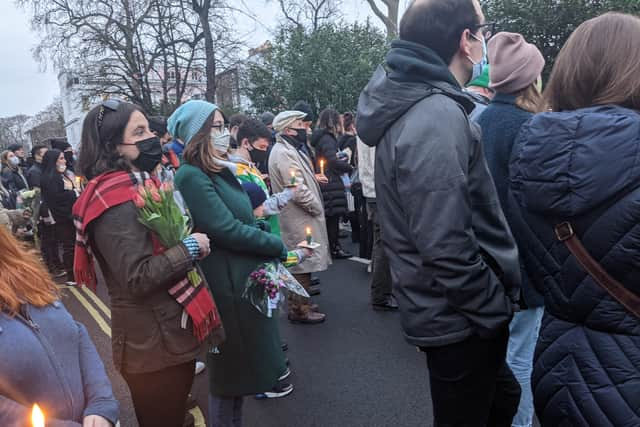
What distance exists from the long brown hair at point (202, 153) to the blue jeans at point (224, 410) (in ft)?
3.94

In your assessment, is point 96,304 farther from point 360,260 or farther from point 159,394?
point 159,394

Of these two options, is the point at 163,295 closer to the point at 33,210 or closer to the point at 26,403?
the point at 26,403

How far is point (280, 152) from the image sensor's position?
14.9 feet

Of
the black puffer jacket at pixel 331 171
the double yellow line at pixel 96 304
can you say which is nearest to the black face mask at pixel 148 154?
the double yellow line at pixel 96 304

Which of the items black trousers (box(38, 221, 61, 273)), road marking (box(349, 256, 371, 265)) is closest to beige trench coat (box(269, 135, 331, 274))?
road marking (box(349, 256, 371, 265))

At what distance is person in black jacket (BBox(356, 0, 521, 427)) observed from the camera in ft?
5.02

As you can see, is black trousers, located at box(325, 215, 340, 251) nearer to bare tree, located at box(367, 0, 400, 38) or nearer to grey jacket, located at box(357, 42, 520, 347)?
grey jacket, located at box(357, 42, 520, 347)

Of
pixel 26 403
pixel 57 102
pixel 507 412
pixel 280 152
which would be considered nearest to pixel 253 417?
pixel 507 412

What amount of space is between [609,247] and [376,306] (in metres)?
3.74

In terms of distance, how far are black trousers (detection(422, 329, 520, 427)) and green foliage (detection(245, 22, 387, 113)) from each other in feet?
38.2

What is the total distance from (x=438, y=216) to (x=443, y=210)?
0.08ft

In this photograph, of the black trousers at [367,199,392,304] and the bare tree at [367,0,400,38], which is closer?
the black trousers at [367,199,392,304]

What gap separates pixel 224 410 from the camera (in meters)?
2.51

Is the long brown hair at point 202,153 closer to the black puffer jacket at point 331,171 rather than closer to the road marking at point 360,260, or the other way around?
the black puffer jacket at point 331,171
